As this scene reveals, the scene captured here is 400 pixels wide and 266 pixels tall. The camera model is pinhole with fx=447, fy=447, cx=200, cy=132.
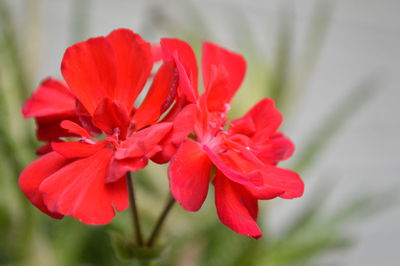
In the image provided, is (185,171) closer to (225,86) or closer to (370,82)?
(225,86)

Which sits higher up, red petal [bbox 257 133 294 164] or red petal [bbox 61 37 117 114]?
red petal [bbox 61 37 117 114]

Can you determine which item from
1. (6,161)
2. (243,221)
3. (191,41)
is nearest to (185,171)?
(243,221)

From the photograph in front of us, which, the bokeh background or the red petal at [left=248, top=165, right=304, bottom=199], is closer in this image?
the red petal at [left=248, top=165, right=304, bottom=199]

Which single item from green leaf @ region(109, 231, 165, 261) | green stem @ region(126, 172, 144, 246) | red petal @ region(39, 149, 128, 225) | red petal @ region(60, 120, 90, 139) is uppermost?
red petal @ region(60, 120, 90, 139)

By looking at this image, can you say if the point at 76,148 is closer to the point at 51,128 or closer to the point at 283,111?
the point at 51,128

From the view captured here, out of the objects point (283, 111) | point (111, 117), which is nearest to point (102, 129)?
point (111, 117)
